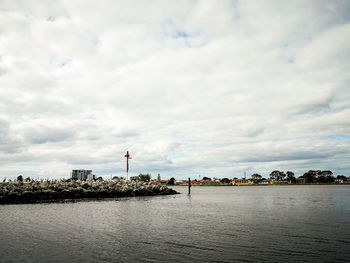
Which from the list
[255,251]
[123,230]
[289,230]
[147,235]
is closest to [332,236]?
[289,230]

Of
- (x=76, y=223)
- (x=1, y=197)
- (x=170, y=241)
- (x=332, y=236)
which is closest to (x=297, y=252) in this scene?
(x=332, y=236)

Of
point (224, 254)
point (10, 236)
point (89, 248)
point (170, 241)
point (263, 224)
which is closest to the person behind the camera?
point (224, 254)

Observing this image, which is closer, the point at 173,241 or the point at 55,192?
the point at 173,241

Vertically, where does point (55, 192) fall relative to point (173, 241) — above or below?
above

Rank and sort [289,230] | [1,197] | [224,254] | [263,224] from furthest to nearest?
[1,197] < [263,224] < [289,230] < [224,254]

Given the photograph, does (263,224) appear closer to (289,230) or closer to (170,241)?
(289,230)

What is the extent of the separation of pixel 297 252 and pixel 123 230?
13.5 meters

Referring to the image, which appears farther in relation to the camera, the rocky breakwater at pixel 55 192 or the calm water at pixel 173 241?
the rocky breakwater at pixel 55 192

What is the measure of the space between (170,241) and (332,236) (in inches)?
463

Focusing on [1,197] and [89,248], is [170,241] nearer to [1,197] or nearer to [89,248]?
[89,248]

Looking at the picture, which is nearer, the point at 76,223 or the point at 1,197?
the point at 76,223

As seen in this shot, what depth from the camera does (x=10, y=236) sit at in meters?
19.4

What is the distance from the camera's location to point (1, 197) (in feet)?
156

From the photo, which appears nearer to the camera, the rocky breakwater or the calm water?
the calm water
